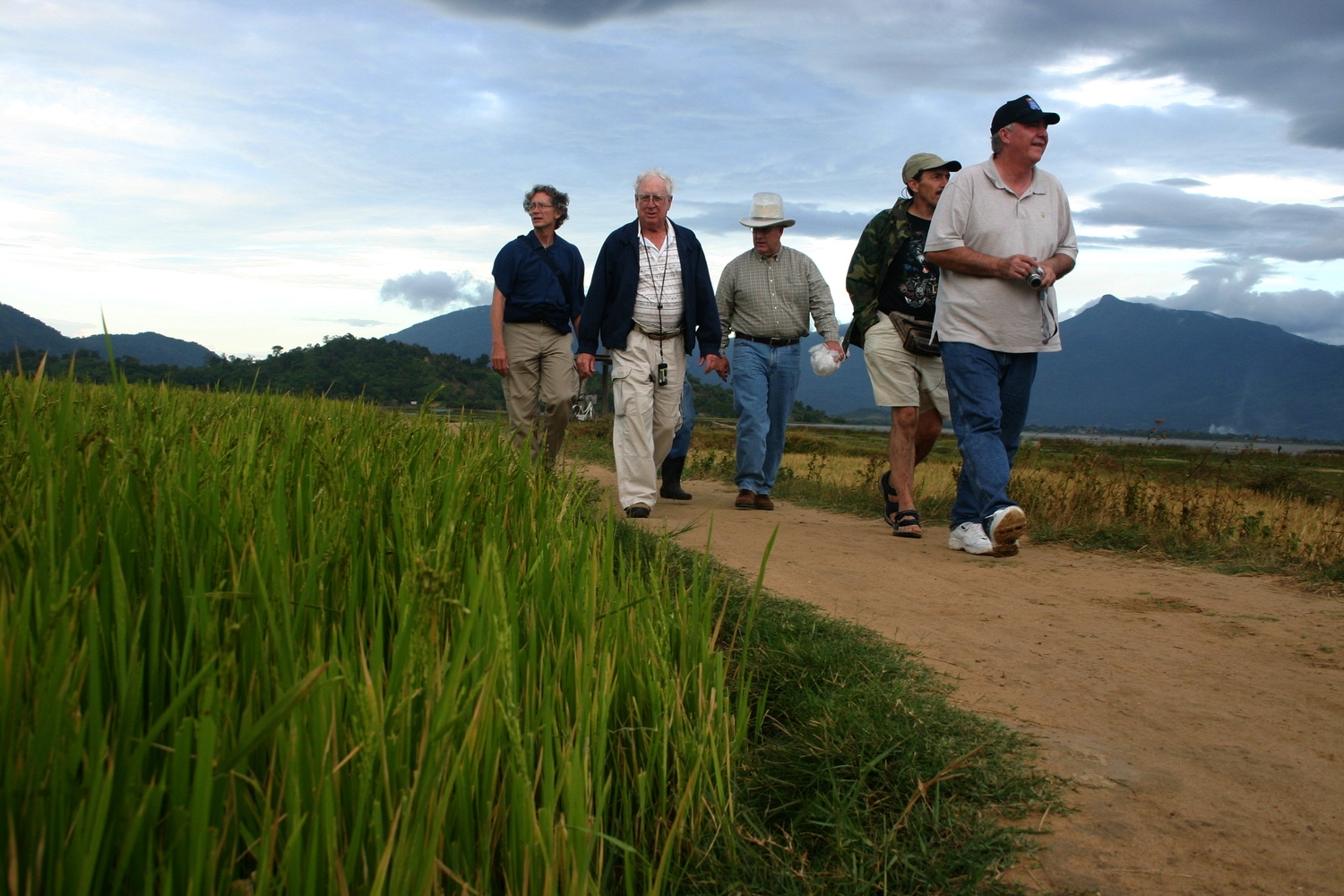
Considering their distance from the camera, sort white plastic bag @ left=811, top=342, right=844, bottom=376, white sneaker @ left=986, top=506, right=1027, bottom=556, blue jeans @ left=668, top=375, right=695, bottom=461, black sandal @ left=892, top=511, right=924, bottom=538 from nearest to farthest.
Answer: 1. white sneaker @ left=986, top=506, right=1027, bottom=556
2. black sandal @ left=892, top=511, right=924, bottom=538
3. white plastic bag @ left=811, top=342, right=844, bottom=376
4. blue jeans @ left=668, top=375, right=695, bottom=461

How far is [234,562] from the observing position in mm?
1784

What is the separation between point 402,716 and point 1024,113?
200 inches

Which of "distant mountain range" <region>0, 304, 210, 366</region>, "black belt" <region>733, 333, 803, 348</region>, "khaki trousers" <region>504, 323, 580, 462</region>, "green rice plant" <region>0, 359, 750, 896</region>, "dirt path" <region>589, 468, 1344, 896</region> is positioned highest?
"distant mountain range" <region>0, 304, 210, 366</region>

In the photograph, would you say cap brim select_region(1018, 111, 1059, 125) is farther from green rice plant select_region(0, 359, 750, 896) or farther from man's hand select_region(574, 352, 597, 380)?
green rice plant select_region(0, 359, 750, 896)

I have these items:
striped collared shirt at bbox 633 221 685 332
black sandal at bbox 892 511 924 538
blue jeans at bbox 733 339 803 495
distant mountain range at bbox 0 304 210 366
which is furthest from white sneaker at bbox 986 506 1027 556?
distant mountain range at bbox 0 304 210 366

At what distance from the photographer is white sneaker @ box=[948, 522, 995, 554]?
5496mm

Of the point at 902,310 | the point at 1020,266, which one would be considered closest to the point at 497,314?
the point at 902,310

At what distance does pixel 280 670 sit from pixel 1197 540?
5.61 meters

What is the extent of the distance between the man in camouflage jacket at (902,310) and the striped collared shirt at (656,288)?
Result: 1.14m

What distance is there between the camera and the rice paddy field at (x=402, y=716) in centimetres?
122

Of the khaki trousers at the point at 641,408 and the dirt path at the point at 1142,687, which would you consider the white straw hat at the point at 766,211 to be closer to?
the khaki trousers at the point at 641,408

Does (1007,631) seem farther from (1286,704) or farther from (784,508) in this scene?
(784,508)

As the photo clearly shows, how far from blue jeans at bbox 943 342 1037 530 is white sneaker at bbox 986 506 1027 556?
7 centimetres

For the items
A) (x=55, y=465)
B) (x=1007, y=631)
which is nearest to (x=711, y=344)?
(x=1007, y=631)
